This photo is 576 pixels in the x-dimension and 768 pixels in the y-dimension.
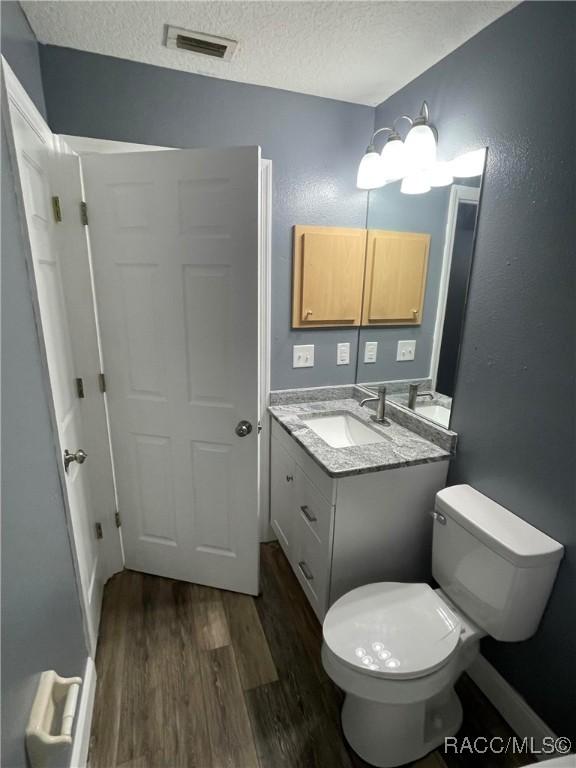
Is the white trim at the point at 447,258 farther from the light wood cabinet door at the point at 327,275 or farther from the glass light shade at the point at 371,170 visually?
the light wood cabinet door at the point at 327,275

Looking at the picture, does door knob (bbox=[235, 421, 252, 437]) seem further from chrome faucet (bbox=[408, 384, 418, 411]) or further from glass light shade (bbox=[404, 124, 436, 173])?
glass light shade (bbox=[404, 124, 436, 173])

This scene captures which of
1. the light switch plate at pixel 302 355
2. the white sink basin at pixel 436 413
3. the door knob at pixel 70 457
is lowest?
the door knob at pixel 70 457

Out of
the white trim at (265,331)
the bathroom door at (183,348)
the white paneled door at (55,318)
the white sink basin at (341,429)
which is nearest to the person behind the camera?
the white paneled door at (55,318)

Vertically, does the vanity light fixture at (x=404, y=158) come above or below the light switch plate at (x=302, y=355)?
above

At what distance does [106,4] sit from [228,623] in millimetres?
2406

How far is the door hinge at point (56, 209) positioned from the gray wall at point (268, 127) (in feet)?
1.34

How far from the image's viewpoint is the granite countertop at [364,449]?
4.65ft

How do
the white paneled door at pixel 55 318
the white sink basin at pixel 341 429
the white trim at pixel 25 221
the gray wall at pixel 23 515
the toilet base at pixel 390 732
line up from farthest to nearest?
the white sink basin at pixel 341 429
the toilet base at pixel 390 732
the white paneled door at pixel 55 318
the white trim at pixel 25 221
the gray wall at pixel 23 515

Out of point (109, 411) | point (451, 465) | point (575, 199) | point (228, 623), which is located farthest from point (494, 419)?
point (109, 411)

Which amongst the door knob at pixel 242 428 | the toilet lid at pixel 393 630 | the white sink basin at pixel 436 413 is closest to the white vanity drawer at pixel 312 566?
the toilet lid at pixel 393 630

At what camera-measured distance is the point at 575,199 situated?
3.41 ft

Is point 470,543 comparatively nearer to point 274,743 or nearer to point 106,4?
point 274,743

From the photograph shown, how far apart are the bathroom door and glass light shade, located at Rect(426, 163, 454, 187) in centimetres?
76

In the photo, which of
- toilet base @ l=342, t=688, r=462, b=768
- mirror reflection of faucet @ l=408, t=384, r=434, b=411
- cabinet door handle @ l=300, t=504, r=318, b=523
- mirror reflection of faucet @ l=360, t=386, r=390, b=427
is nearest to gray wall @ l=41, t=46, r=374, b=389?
mirror reflection of faucet @ l=360, t=386, r=390, b=427
